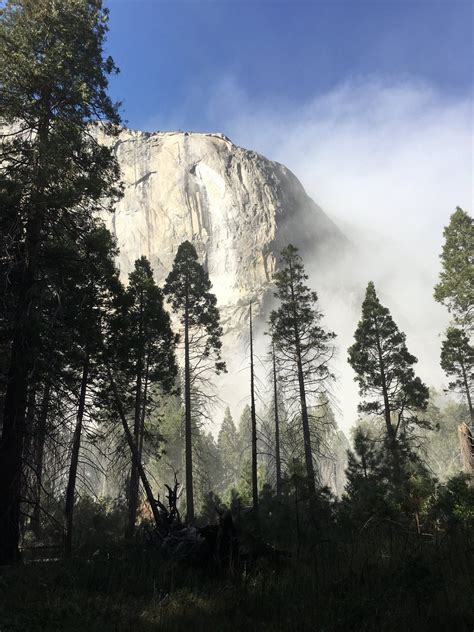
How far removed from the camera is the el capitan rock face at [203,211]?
128 metres

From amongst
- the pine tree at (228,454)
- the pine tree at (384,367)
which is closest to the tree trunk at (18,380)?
the pine tree at (384,367)

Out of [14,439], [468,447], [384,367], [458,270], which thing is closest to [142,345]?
[14,439]

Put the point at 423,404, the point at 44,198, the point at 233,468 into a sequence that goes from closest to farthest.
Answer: the point at 44,198
the point at 423,404
the point at 233,468

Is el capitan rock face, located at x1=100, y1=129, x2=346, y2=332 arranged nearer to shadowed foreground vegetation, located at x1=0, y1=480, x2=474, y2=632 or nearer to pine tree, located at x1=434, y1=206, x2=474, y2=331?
pine tree, located at x1=434, y1=206, x2=474, y2=331

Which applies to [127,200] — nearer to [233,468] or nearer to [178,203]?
[178,203]

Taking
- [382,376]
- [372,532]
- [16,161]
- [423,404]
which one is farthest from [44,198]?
[423,404]

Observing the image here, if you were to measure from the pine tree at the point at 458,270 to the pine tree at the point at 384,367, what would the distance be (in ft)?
11.9

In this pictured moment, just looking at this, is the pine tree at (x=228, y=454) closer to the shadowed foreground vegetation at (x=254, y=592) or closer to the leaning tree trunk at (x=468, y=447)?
the leaning tree trunk at (x=468, y=447)

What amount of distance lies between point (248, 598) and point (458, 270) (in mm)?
25486

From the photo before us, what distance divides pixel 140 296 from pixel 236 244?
111 meters

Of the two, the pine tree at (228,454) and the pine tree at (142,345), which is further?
the pine tree at (228,454)

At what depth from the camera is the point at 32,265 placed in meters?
9.10

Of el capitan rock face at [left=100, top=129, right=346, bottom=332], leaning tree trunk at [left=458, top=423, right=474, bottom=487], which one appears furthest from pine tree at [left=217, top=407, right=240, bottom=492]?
leaning tree trunk at [left=458, top=423, right=474, bottom=487]

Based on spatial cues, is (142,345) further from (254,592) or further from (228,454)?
(228,454)
